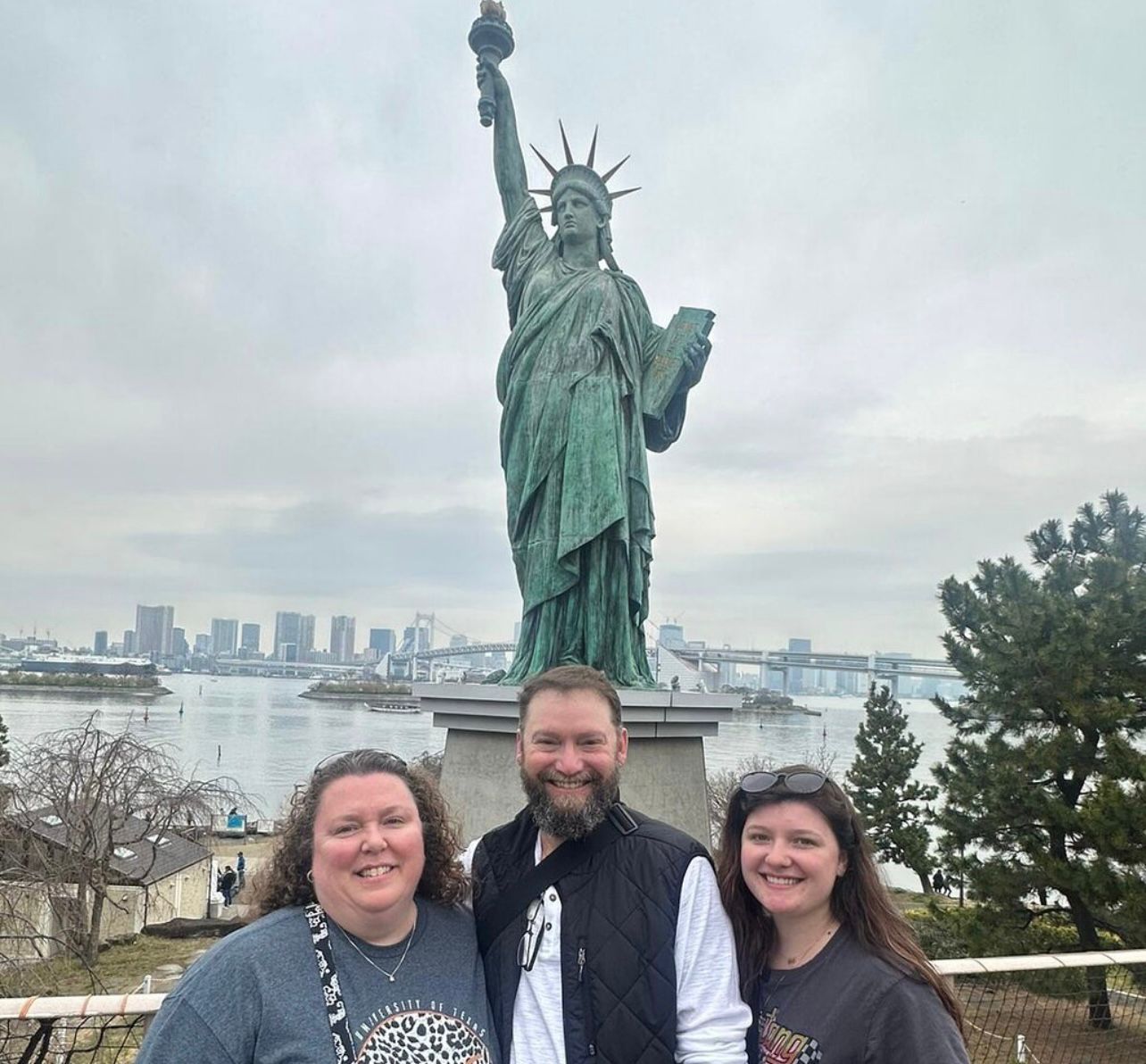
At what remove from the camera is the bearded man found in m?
1.68

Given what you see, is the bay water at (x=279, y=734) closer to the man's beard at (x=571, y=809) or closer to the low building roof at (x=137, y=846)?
the low building roof at (x=137, y=846)

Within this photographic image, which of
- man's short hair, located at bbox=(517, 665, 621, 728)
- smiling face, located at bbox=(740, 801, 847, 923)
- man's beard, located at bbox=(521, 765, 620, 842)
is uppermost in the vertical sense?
man's short hair, located at bbox=(517, 665, 621, 728)

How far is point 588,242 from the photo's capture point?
6105mm

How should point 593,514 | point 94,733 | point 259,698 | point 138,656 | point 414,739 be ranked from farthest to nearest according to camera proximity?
point 138,656 → point 259,698 → point 414,739 → point 94,733 → point 593,514

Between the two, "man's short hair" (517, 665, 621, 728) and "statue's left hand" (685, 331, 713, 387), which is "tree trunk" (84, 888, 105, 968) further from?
"man's short hair" (517, 665, 621, 728)

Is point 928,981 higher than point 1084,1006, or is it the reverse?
point 928,981

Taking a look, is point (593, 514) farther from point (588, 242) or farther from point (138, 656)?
point (138, 656)

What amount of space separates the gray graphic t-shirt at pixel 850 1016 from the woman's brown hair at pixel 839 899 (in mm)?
38

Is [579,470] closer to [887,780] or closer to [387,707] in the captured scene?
[887,780]

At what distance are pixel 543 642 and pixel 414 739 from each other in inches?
1650

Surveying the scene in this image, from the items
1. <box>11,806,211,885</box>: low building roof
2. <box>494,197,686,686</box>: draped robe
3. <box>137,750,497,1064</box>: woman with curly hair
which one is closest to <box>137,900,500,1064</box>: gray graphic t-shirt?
<box>137,750,497,1064</box>: woman with curly hair

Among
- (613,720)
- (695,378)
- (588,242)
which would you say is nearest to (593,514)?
(695,378)

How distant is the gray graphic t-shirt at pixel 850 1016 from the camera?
1596mm

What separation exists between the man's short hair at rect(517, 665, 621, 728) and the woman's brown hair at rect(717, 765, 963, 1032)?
0.30m
